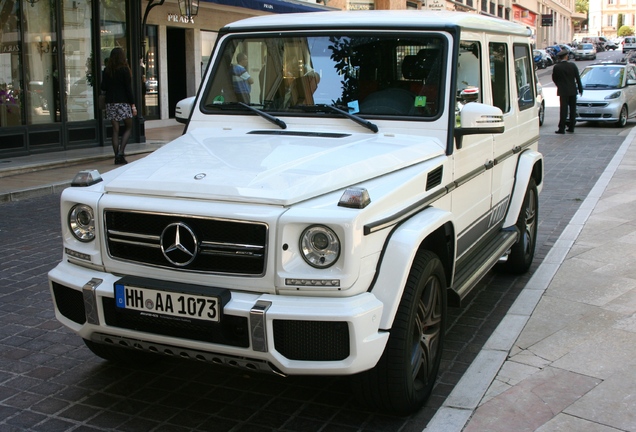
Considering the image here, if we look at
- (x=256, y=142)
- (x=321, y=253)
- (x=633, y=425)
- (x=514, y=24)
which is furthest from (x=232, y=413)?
(x=514, y=24)

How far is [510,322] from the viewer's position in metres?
5.35

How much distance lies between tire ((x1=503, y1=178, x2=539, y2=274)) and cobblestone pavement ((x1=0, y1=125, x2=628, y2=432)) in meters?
0.46

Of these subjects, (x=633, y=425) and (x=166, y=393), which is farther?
(x=166, y=393)

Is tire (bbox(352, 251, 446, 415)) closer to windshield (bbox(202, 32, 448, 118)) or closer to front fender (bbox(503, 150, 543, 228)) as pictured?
windshield (bbox(202, 32, 448, 118))

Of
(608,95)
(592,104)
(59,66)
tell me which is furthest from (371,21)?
(608,95)

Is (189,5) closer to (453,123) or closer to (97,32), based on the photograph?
(97,32)

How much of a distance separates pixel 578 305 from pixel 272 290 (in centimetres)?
328

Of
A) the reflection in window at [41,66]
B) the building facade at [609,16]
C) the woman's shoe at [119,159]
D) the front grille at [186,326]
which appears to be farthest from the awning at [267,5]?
the building facade at [609,16]

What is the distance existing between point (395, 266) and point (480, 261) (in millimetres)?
1839

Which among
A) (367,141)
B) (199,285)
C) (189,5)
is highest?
(189,5)

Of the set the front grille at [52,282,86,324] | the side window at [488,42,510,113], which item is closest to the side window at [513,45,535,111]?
the side window at [488,42,510,113]

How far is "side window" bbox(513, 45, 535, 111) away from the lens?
6340 mm

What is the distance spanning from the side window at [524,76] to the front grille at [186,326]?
3.83 meters

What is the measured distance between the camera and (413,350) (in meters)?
3.88
